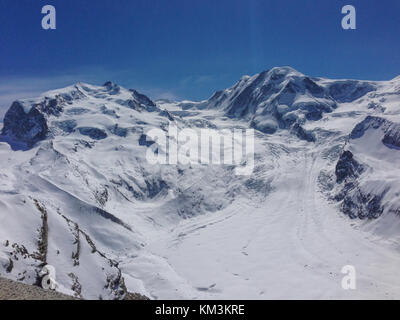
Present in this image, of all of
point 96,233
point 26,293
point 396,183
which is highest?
point 26,293

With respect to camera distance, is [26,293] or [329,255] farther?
[329,255]

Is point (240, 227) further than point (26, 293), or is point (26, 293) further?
point (240, 227)

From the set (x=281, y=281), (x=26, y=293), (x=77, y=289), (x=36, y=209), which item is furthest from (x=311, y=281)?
(x=26, y=293)

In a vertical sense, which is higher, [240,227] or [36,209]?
[36,209]
